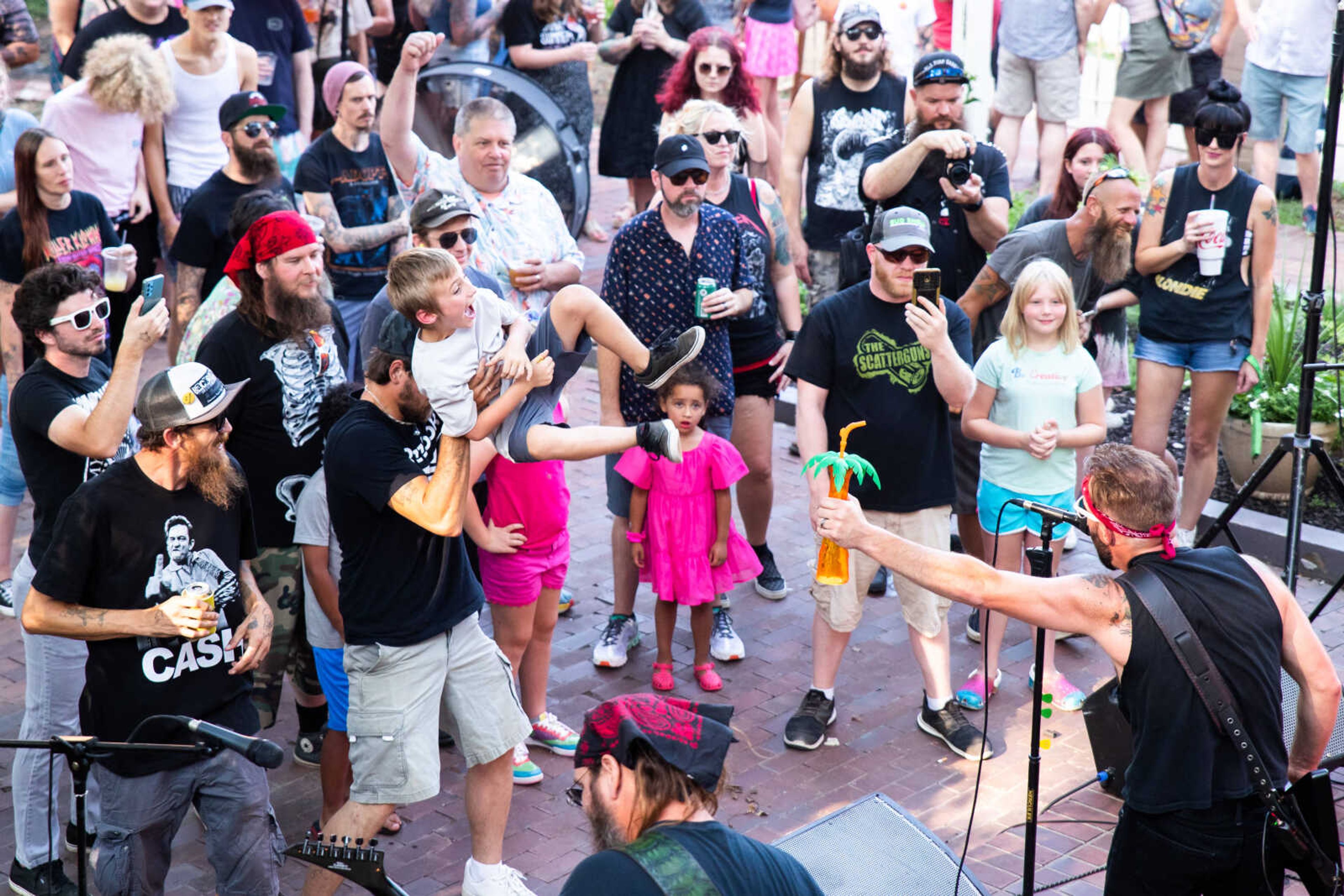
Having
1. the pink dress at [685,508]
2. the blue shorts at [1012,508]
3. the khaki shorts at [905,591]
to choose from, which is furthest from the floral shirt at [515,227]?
the blue shorts at [1012,508]

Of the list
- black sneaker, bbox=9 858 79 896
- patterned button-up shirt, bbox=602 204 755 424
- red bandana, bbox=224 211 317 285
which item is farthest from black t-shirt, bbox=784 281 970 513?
black sneaker, bbox=9 858 79 896

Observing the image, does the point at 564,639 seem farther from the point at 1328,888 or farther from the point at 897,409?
the point at 1328,888

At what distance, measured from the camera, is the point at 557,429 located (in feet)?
16.4

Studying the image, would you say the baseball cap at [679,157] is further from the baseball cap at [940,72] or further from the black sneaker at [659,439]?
the black sneaker at [659,439]

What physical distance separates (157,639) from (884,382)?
9.54 feet

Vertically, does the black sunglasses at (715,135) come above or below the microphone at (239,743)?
above

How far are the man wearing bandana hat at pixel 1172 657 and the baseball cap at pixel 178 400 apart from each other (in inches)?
73.7

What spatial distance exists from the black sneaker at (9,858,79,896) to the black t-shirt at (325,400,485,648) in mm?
1337

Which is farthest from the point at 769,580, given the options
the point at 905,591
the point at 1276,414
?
the point at 1276,414

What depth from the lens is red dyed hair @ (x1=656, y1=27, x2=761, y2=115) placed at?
8.28 meters

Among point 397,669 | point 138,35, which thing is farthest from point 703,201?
point 138,35

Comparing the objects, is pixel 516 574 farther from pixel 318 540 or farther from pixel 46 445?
pixel 46 445

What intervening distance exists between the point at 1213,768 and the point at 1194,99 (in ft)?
31.0

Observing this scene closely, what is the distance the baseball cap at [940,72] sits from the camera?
684 centimetres
